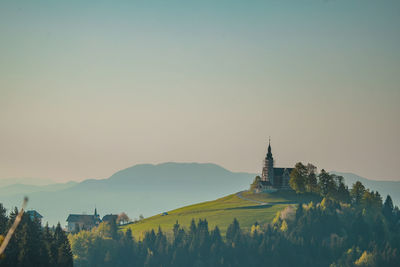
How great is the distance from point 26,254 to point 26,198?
88903 mm

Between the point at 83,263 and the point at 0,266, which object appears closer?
the point at 0,266

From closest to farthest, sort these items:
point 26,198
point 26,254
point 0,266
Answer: point 26,198 < point 0,266 < point 26,254

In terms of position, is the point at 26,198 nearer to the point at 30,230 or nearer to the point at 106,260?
the point at 30,230

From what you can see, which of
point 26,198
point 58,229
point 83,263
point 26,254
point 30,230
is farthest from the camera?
point 83,263

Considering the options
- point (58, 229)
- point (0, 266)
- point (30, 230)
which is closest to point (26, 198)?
point (0, 266)

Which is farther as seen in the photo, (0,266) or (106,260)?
(106,260)

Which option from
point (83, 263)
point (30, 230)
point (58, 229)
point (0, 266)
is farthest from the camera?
point (83, 263)

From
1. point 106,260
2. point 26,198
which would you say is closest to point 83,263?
point 106,260

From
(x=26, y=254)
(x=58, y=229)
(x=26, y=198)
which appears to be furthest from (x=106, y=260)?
(x=26, y=198)

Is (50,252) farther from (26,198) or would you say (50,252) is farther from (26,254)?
(26,198)

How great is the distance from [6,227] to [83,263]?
80679mm

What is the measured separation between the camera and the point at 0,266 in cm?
10112

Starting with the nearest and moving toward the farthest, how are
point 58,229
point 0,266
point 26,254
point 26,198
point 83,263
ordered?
point 26,198, point 0,266, point 26,254, point 58,229, point 83,263

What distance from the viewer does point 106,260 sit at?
200 m
